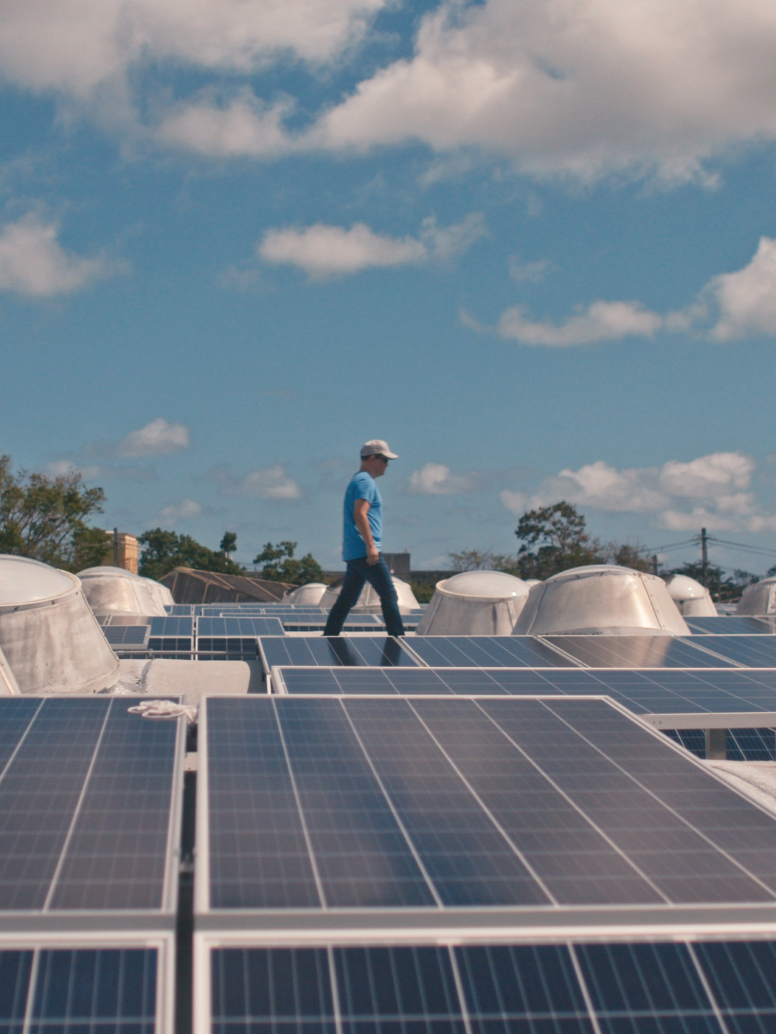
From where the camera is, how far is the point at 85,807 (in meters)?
4.31

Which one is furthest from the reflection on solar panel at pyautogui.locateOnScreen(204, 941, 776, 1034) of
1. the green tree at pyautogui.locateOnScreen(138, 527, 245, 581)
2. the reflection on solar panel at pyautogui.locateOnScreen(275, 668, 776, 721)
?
the green tree at pyautogui.locateOnScreen(138, 527, 245, 581)

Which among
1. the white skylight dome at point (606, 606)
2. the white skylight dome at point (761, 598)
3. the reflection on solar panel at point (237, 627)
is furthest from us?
the white skylight dome at point (761, 598)

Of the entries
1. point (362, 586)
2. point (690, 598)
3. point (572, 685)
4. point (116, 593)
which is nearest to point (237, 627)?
point (362, 586)

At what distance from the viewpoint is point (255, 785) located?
452cm

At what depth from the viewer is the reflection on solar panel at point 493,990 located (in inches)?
123

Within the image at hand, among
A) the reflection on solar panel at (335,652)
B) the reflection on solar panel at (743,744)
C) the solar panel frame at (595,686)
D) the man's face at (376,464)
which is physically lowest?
the reflection on solar panel at (743,744)

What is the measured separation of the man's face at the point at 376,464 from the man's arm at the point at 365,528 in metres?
0.47

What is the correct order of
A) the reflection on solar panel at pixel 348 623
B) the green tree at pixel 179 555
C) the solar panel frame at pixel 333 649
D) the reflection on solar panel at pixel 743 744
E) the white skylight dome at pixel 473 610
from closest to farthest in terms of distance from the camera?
the reflection on solar panel at pixel 743 744, the solar panel frame at pixel 333 649, the white skylight dome at pixel 473 610, the reflection on solar panel at pixel 348 623, the green tree at pixel 179 555

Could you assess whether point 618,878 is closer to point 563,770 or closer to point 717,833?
point 717,833

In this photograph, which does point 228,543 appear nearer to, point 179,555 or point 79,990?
point 179,555

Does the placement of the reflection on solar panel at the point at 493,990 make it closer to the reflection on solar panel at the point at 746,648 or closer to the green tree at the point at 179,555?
the reflection on solar panel at the point at 746,648

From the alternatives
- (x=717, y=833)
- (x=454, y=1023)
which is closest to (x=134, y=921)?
(x=454, y=1023)

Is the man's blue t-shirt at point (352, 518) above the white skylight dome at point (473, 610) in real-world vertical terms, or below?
above

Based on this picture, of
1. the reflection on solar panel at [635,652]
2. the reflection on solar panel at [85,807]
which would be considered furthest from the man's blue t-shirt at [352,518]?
the reflection on solar panel at [85,807]
